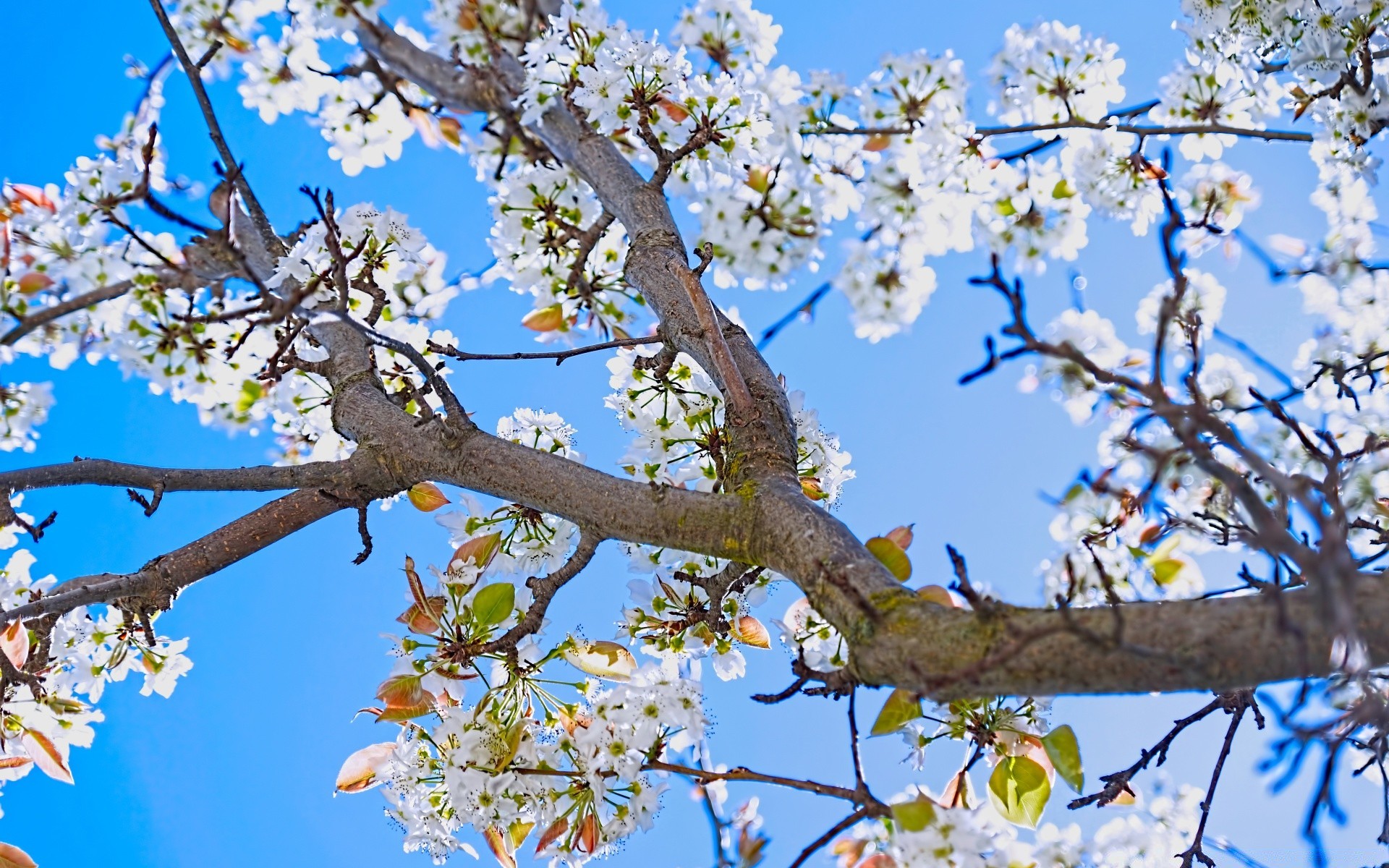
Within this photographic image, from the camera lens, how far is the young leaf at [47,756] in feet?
7.69

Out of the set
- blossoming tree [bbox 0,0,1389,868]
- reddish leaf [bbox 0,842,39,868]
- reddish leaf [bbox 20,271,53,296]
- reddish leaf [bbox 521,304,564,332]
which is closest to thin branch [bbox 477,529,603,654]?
blossoming tree [bbox 0,0,1389,868]

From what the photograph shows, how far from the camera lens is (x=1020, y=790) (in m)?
1.59

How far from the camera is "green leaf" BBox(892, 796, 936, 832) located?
1218mm

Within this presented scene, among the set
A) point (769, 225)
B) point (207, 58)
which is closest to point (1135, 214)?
point (769, 225)

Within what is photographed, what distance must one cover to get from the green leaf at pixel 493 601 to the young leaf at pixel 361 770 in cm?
48

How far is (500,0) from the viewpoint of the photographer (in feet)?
4.98

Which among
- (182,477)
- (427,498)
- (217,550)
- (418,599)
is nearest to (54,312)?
(182,477)

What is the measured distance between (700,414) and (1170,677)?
132 centimetres

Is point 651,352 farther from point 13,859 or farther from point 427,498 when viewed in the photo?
point 13,859

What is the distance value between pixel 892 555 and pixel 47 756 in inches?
90.6

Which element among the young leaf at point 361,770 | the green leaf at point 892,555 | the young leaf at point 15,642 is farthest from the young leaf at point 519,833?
the young leaf at point 15,642

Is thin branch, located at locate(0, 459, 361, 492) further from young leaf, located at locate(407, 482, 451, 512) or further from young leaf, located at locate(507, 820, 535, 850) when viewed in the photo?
young leaf, located at locate(507, 820, 535, 850)

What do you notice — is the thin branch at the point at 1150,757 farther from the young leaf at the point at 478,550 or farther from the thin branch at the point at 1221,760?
the young leaf at the point at 478,550

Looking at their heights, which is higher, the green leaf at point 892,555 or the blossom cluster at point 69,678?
the blossom cluster at point 69,678
